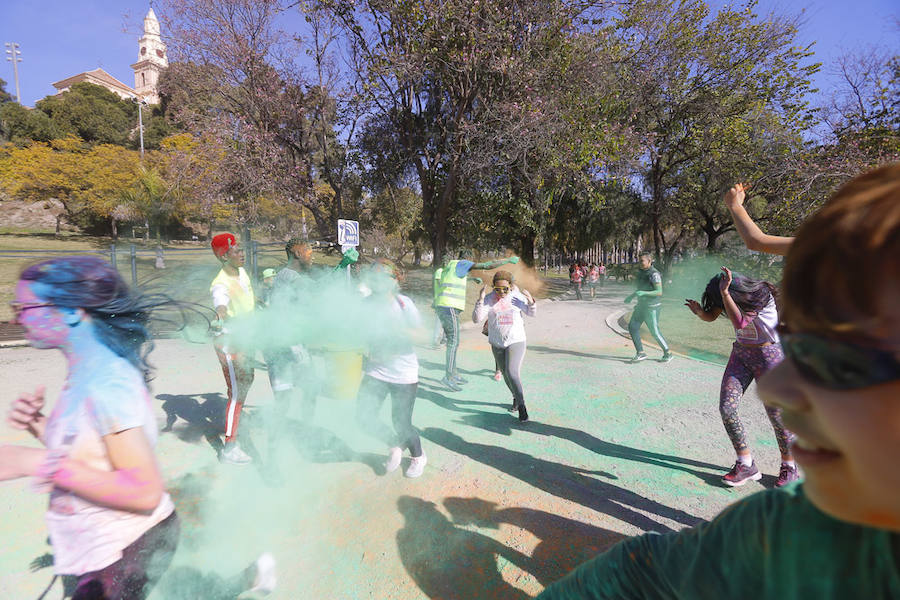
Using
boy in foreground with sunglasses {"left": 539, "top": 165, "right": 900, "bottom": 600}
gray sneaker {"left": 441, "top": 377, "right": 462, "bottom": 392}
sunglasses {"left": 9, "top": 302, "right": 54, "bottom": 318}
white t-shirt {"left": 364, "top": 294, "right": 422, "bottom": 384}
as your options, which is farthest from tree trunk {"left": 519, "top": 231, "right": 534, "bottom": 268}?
boy in foreground with sunglasses {"left": 539, "top": 165, "right": 900, "bottom": 600}

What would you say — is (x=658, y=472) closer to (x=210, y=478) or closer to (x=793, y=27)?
(x=210, y=478)

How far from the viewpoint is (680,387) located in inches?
234

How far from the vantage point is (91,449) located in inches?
57.0

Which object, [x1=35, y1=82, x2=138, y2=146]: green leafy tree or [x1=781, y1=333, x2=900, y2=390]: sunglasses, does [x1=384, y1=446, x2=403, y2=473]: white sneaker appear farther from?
[x1=35, y1=82, x2=138, y2=146]: green leafy tree

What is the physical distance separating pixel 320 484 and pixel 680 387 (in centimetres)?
483

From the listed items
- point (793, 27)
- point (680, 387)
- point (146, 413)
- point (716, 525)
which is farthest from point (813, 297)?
point (793, 27)

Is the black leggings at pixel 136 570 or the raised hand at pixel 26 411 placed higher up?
the raised hand at pixel 26 411

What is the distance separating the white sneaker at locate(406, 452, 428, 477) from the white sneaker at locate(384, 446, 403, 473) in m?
0.11

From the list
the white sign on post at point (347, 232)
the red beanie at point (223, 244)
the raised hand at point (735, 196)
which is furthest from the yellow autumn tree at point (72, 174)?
the raised hand at point (735, 196)

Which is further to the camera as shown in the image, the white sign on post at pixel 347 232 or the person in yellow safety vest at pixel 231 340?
the white sign on post at pixel 347 232

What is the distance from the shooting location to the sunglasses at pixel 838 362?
540 millimetres

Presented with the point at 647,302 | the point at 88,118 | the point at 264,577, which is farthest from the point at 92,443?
the point at 88,118

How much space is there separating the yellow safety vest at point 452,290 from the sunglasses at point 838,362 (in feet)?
18.9

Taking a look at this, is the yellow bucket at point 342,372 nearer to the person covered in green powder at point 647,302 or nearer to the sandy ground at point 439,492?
the sandy ground at point 439,492
